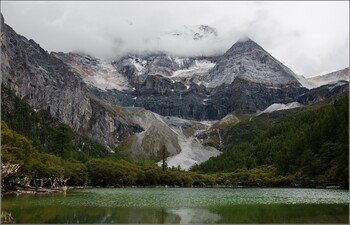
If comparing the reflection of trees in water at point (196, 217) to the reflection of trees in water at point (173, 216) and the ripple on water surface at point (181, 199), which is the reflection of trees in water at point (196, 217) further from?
the ripple on water surface at point (181, 199)

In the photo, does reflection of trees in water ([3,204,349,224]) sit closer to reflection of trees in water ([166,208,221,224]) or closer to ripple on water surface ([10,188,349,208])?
reflection of trees in water ([166,208,221,224])

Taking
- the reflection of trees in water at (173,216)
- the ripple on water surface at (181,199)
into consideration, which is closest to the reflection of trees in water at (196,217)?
the reflection of trees in water at (173,216)

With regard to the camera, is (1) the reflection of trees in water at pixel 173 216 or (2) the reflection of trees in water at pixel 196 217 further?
(2) the reflection of trees in water at pixel 196 217

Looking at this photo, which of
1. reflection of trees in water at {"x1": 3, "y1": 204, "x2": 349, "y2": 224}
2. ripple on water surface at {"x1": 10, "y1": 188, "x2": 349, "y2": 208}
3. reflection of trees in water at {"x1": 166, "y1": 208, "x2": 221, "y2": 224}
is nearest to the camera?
reflection of trees in water at {"x1": 3, "y1": 204, "x2": 349, "y2": 224}

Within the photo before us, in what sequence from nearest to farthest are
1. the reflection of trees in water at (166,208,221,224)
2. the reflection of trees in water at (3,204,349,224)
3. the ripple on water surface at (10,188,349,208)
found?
the reflection of trees in water at (3,204,349,224)
the reflection of trees in water at (166,208,221,224)
the ripple on water surface at (10,188,349,208)

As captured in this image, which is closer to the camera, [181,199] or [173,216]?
[173,216]

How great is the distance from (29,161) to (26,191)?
853 cm

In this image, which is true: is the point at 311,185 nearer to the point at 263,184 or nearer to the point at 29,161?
the point at 263,184

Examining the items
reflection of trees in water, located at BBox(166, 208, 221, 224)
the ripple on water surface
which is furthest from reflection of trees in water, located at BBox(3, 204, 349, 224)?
the ripple on water surface

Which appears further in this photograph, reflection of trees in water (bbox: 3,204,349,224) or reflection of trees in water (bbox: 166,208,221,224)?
reflection of trees in water (bbox: 166,208,221,224)

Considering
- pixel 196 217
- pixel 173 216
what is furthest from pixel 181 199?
pixel 196 217

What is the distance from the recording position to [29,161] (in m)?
104

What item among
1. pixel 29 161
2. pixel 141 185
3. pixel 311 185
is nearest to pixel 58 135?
pixel 141 185

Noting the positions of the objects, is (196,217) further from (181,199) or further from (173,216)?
(181,199)
